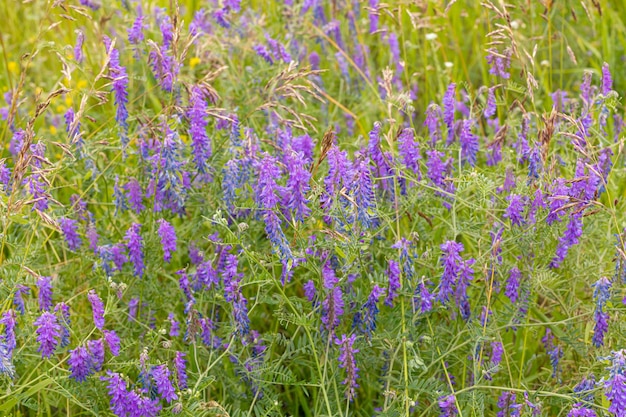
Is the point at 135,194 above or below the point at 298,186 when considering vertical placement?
below

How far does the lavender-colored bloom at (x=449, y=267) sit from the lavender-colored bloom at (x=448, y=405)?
0.24 m

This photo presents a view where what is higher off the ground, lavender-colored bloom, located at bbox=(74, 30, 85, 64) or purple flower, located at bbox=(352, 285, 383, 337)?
lavender-colored bloom, located at bbox=(74, 30, 85, 64)

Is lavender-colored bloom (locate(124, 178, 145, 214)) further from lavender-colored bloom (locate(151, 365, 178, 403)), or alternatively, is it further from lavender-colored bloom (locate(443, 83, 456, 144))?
lavender-colored bloom (locate(443, 83, 456, 144))

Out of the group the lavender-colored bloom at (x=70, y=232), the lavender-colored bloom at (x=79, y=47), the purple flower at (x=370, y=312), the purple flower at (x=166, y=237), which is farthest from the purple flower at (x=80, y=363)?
the lavender-colored bloom at (x=79, y=47)

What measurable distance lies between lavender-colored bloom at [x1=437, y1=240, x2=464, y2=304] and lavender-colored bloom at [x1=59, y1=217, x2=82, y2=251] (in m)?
1.02

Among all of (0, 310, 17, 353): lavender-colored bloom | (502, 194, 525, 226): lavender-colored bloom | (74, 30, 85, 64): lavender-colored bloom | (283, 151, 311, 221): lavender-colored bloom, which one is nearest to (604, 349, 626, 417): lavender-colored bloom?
(502, 194, 525, 226): lavender-colored bloom

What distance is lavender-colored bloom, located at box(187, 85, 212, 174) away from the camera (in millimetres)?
2359

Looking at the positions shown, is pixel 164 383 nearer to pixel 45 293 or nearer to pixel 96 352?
pixel 96 352

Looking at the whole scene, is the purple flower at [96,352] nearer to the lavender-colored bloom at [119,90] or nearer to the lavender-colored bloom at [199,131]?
the lavender-colored bloom at [199,131]

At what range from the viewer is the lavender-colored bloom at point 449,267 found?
2146mm

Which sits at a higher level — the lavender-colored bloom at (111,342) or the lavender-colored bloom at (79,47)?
the lavender-colored bloom at (79,47)

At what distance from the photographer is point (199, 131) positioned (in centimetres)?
237

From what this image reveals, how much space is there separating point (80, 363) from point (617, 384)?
1.18 metres

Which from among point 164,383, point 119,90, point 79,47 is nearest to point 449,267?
point 164,383
